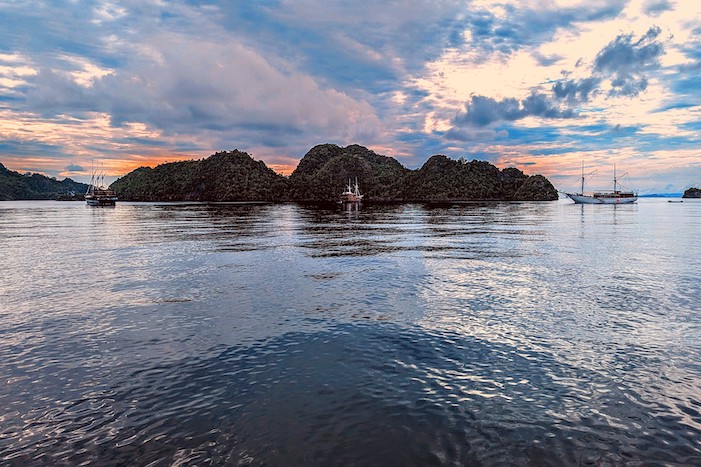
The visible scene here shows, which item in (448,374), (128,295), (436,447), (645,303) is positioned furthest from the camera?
(128,295)

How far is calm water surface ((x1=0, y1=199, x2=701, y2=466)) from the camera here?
10297 millimetres

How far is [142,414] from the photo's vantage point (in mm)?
11773

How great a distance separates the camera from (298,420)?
1152 cm

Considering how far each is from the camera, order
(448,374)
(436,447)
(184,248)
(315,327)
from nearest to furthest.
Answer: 1. (436,447)
2. (448,374)
3. (315,327)
4. (184,248)

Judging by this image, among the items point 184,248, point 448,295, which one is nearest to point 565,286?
point 448,295

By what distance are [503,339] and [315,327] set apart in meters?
8.61

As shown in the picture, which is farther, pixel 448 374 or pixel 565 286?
pixel 565 286

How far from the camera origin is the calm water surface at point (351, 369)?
10.3 m

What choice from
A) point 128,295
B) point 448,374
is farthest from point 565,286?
point 128,295

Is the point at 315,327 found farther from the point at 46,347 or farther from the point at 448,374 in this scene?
the point at 46,347

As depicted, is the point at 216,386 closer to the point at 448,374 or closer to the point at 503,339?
the point at 448,374

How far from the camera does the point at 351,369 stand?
1509cm

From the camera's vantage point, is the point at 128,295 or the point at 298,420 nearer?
the point at 298,420

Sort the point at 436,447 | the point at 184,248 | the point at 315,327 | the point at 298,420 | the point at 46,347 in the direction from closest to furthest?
the point at 436,447 → the point at 298,420 → the point at 46,347 → the point at 315,327 → the point at 184,248
